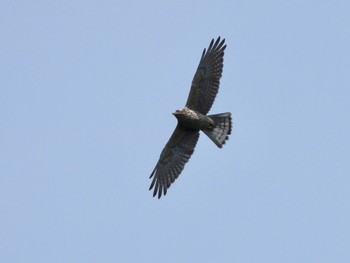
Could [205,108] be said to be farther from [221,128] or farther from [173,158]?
[173,158]

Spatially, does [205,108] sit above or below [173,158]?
above

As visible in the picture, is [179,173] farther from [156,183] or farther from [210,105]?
[210,105]

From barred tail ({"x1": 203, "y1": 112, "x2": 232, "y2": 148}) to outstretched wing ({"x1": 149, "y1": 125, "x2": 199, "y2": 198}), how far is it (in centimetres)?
79

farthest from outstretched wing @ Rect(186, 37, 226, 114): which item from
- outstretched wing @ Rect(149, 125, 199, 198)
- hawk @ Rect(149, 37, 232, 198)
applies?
outstretched wing @ Rect(149, 125, 199, 198)

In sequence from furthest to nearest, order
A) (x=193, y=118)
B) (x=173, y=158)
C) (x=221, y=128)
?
1. (x=173, y=158)
2. (x=221, y=128)
3. (x=193, y=118)

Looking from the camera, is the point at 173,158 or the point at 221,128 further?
the point at 173,158

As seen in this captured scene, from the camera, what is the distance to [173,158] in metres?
23.9

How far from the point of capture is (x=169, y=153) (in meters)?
23.9

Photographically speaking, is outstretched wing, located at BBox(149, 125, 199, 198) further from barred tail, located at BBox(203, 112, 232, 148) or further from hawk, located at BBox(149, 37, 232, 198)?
barred tail, located at BBox(203, 112, 232, 148)

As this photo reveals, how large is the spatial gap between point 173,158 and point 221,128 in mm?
1793

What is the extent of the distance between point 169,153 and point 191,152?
0.62 metres

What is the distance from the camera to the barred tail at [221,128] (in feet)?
74.8

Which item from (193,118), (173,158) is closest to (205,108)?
(193,118)

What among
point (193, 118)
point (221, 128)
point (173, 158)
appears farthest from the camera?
point (173, 158)
